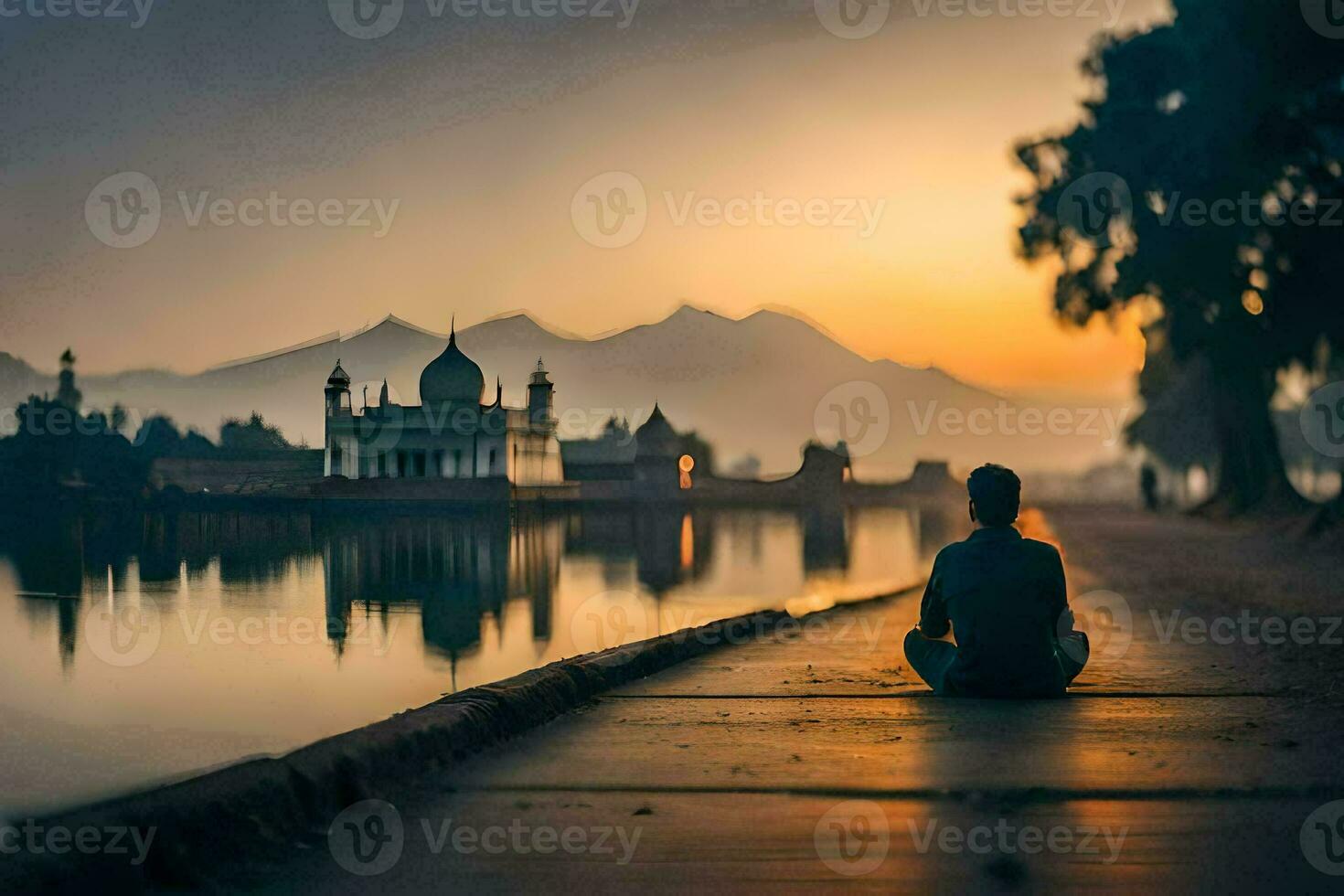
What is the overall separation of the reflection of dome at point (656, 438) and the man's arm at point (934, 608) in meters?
97.9

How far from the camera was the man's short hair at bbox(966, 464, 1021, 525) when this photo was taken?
18.4 feet

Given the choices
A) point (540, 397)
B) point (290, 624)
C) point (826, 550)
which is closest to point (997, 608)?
point (290, 624)

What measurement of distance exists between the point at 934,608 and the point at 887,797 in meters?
1.61

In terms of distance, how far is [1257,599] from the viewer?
39.2 ft

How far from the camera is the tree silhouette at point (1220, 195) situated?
786 inches

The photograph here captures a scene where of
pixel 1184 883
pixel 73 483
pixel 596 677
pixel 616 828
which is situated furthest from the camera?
pixel 73 483

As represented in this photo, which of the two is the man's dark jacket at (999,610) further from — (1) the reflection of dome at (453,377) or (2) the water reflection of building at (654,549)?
(1) the reflection of dome at (453,377)

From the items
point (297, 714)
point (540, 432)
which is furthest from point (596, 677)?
point (540, 432)

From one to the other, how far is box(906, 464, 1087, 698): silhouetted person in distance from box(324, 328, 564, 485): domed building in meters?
80.4

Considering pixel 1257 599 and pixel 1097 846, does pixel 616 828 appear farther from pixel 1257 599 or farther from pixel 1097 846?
pixel 1257 599

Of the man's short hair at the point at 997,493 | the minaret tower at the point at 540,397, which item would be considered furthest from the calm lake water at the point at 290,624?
the minaret tower at the point at 540,397

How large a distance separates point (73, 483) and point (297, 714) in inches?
3196

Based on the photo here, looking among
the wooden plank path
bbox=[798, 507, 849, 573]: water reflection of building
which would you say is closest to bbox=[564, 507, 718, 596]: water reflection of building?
bbox=[798, 507, 849, 573]: water reflection of building

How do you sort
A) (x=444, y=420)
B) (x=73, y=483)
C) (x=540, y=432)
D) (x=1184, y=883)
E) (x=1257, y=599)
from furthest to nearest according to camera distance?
(x=540, y=432), (x=444, y=420), (x=73, y=483), (x=1257, y=599), (x=1184, y=883)
